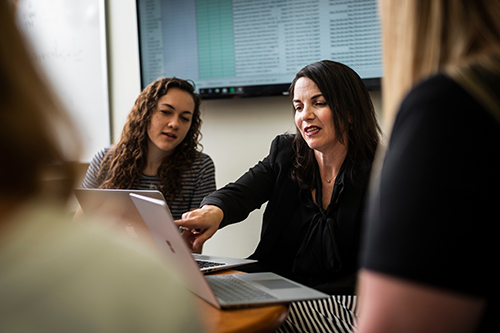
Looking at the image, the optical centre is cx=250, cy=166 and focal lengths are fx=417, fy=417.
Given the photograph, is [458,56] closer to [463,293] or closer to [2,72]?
[463,293]

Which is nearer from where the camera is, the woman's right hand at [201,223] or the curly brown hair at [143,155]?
the woman's right hand at [201,223]

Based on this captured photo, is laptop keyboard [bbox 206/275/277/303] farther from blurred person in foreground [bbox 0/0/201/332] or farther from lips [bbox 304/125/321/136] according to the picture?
lips [bbox 304/125/321/136]

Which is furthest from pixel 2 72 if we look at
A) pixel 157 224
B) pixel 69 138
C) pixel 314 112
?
pixel 314 112

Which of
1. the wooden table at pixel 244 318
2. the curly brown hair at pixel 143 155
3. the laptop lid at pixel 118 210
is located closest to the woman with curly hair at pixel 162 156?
the curly brown hair at pixel 143 155

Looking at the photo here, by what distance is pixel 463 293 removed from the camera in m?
0.41

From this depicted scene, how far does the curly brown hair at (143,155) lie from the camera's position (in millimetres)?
1958

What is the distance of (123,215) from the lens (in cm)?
108

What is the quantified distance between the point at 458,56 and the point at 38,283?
19.4 inches

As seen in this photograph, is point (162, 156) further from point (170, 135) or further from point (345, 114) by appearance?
point (345, 114)

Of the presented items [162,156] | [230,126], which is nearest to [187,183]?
[162,156]

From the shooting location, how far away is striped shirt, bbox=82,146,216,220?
1989 mm

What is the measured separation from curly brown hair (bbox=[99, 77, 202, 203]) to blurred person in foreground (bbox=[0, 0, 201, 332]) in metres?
1.55

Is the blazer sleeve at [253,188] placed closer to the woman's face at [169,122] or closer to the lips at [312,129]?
the lips at [312,129]

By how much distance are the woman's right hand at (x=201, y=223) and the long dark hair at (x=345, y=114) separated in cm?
41
